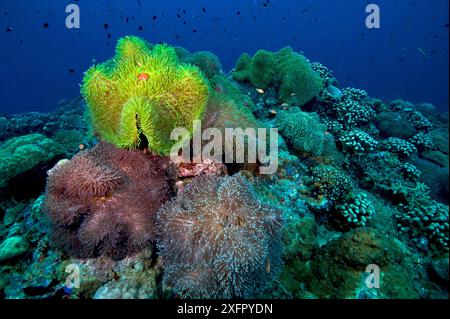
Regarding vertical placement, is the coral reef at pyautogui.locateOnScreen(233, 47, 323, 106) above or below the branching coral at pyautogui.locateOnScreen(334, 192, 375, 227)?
above

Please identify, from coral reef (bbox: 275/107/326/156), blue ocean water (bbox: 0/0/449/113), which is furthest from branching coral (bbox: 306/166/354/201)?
blue ocean water (bbox: 0/0/449/113)

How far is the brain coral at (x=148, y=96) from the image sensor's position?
3.29 meters

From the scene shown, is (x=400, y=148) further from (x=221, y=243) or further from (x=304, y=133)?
(x=221, y=243)

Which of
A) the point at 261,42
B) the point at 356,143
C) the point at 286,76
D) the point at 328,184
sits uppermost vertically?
the point at 261,42

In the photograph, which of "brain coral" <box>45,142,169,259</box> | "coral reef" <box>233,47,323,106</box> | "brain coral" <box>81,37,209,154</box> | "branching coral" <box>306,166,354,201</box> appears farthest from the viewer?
"coral reef" <box>233,47,323,106</box>

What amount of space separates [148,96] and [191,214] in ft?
5.21

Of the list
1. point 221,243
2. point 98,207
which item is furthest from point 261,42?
point 221,243

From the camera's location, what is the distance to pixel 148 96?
3.34 meters

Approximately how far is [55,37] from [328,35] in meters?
106

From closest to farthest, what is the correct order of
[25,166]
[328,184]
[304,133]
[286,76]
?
[328,184] < [25,166] < [304,133] < [286,76]

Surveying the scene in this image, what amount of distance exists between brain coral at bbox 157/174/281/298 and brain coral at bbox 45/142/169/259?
33 cm

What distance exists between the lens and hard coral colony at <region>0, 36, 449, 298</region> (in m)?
2.93

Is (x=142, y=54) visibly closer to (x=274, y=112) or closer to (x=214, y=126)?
(x=214, y=126)

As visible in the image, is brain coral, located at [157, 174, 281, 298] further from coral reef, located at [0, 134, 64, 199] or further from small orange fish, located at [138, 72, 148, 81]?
coral reef, located at [0, 134, 64, 199]
